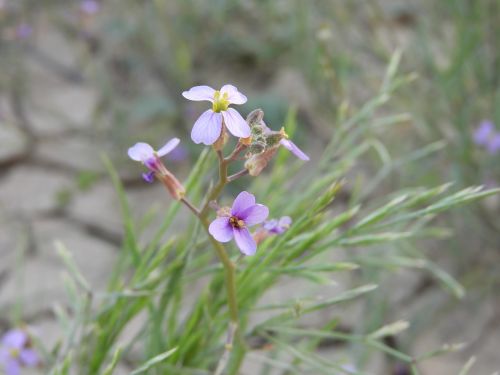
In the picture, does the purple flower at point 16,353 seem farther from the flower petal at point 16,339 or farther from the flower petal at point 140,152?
the flower petal at point 140,152

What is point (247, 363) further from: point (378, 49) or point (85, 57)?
point (85, 57)

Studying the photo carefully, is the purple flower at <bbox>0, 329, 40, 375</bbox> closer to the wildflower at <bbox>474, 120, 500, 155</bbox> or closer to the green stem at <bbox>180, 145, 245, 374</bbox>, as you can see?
the green stem at <bbox>180, 145, 245, 374</bbox>

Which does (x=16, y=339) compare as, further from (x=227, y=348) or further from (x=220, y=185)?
(x=220, y=185)

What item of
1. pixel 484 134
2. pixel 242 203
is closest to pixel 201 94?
pixel 242 203

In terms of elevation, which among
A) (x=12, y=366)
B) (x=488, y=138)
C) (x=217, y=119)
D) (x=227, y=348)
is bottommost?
(x=227, y=348)

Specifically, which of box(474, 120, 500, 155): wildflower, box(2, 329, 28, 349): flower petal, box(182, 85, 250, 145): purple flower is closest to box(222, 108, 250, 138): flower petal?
box(182, 85, 250, 145): purple flower

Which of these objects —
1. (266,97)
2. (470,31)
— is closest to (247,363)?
(266,97)
